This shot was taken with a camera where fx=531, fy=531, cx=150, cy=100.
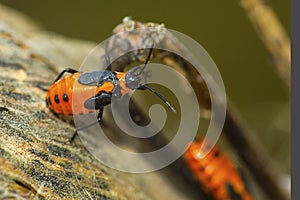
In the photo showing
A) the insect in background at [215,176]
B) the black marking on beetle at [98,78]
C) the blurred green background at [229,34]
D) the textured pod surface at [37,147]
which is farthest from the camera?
the blurred green background at [229,34]

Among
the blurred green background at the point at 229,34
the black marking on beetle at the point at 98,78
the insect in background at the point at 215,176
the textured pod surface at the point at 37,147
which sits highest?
the blurred green background at the point at 229,34

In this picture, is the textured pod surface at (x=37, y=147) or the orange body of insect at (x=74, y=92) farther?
the orange body of insect at (x=74, y=92)

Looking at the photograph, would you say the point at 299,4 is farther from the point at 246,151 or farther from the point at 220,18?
the point at 220,18

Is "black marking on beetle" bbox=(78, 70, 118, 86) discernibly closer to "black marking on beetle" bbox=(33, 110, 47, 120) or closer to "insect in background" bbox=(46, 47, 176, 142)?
"insect in background" bbox=(46, 47, 176, 142)

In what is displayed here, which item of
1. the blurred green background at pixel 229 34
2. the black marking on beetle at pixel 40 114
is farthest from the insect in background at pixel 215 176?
the blurred green background at pixel 229 34

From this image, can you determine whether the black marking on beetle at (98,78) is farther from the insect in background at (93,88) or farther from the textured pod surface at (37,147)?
the textured pod surface at (37,147)

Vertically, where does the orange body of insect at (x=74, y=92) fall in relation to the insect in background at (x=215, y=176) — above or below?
below
